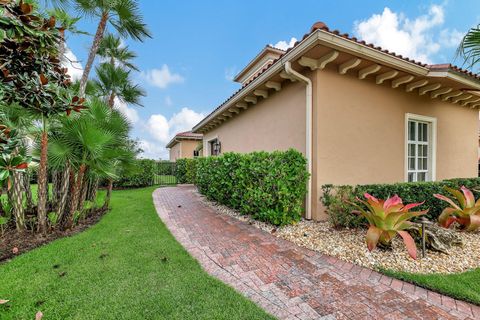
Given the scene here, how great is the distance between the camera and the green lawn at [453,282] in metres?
2.62

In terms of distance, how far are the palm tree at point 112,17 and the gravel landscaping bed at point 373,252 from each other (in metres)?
6.29

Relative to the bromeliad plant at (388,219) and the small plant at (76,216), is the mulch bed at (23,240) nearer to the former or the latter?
the small plant at (76,216)

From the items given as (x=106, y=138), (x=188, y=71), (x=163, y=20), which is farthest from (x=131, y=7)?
(x=188, y=71)

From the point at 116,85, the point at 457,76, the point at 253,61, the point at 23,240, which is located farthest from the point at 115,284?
the point at 253,61

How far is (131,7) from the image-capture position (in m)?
6.32

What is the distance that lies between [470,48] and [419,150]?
360 cm

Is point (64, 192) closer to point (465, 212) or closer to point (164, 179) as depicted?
point (465, 212)

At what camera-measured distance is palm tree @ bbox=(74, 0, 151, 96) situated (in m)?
6.00

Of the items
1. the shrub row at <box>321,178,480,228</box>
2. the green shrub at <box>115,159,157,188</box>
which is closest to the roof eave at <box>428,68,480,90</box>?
the shrub row at <box>321,178,480,228</box>

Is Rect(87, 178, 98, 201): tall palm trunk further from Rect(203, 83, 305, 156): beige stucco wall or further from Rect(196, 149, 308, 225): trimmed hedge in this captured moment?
Rect(203, 83, 305, 156): beige stucco wall

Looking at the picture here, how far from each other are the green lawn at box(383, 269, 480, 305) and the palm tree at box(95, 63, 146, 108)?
1124 cm

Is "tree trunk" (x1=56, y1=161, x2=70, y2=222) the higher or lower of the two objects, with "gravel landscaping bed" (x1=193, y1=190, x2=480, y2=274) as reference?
higher

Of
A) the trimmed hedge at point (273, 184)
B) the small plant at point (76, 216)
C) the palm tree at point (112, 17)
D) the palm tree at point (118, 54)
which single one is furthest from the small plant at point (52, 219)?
the palm tree at point (118, 54)

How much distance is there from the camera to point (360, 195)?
189 inches
